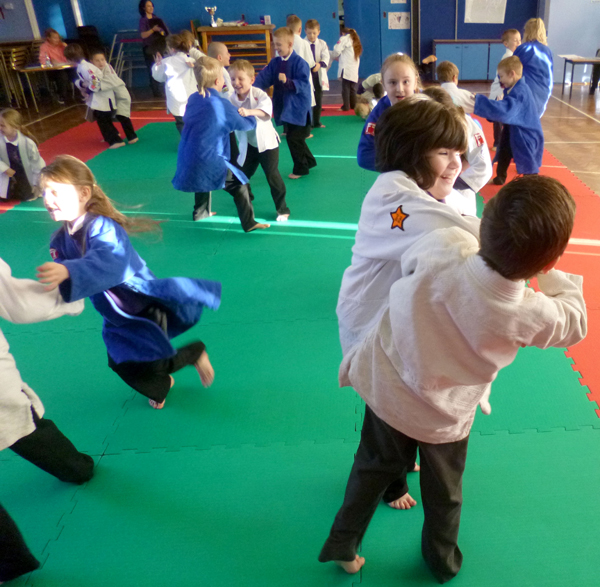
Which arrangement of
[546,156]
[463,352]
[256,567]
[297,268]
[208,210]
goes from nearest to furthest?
[463,352] → [256,567] → [297,268] → [208,210] → [546,156]

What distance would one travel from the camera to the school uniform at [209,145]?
151 inches

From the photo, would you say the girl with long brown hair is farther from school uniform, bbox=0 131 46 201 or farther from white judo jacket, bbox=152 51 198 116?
school uniform, bbox=0 131 46 201

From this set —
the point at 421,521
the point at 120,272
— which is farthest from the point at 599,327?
the point at 120,272

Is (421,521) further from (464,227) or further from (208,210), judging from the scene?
(208,210)

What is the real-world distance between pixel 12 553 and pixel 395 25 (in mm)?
12268

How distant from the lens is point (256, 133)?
4273 mm

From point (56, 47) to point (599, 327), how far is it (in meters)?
11.1

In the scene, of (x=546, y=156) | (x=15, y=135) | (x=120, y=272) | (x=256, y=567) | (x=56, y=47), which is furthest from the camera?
(x=56, y=47)

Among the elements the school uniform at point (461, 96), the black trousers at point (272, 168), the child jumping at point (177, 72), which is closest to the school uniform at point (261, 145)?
the black trousers at point (272, 168)

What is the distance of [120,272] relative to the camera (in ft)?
6.47

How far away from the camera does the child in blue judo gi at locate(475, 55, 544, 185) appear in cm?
429

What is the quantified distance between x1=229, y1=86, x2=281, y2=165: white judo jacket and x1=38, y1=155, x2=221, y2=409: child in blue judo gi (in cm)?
226

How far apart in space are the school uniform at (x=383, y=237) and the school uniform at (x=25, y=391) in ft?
3.22

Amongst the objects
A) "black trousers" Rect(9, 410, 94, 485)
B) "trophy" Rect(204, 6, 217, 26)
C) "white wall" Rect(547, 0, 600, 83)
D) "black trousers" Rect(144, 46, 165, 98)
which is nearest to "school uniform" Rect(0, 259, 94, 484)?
"black trousers" Rect(9, 410, 94, 485)
